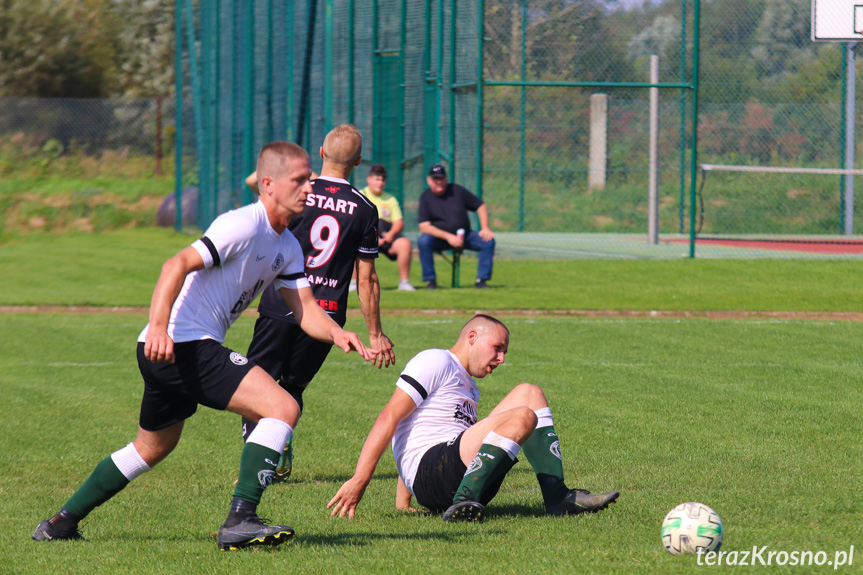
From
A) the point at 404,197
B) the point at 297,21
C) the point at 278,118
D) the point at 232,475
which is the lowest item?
the point at 232,475

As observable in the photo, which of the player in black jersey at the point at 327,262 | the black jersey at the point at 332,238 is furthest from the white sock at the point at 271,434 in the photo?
the black jersey at the point at 332,238

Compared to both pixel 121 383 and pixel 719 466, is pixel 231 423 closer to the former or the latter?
pixel 121 383

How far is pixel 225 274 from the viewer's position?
428 centimetres

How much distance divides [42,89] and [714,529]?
41.4 metres

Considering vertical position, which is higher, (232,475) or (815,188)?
(815,188)

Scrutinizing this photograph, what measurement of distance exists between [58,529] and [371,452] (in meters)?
1.40

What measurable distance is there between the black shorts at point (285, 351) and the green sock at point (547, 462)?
1641 millimetres

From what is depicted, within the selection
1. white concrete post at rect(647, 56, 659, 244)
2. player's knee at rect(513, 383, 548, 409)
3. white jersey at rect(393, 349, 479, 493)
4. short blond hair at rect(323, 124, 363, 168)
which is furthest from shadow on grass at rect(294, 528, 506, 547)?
white concrete post at rect(647, 56, 659, 244)

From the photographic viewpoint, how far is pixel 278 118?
23.3 metres

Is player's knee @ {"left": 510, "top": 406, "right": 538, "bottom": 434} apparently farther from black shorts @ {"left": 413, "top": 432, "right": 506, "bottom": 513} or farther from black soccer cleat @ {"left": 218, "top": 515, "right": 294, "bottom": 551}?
black soccer cleat @ {"left": 218, "top": 515, "right": 294, "bottom": 551}

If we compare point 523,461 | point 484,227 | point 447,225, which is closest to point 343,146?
point 523,461

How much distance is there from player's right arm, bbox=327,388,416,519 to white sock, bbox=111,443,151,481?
33.7 inches

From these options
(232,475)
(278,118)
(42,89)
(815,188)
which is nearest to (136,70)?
(42,89)

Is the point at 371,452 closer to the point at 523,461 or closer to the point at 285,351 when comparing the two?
the point at 285,351
